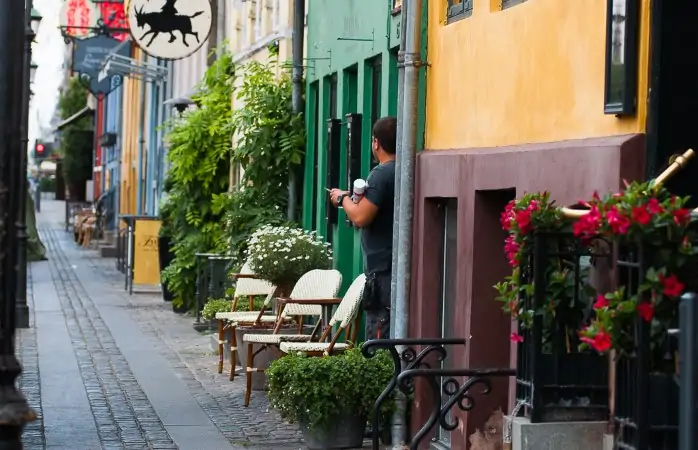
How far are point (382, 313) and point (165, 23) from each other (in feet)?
37.2

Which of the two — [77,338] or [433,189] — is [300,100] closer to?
[77,338]

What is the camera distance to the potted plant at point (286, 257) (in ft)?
47.8

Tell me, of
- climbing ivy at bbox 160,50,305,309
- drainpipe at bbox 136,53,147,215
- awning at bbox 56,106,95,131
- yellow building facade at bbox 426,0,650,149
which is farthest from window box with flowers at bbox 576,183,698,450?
awning at bbox 56,106,95,131

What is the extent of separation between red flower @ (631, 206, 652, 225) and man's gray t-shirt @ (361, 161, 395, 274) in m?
5.51

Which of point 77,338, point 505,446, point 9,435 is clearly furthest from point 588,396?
point 77,338

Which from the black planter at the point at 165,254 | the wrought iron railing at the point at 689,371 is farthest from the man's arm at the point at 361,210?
the black planter at the point at 165,254

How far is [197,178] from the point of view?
22141 mm

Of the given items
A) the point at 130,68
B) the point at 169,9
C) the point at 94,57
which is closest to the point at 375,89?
the point at 169,9

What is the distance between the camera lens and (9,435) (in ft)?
22.4

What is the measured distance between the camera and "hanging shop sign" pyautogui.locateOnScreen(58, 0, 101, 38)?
1472 inches

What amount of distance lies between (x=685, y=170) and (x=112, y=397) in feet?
24.3

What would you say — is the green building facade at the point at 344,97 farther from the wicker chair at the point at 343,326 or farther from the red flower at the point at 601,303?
the red flower at the point at 601,303

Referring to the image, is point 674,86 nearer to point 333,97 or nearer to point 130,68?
point 333,97

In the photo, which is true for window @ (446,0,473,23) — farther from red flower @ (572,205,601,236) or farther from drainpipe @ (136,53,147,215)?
drainpipe @ (136,53,147,215)
